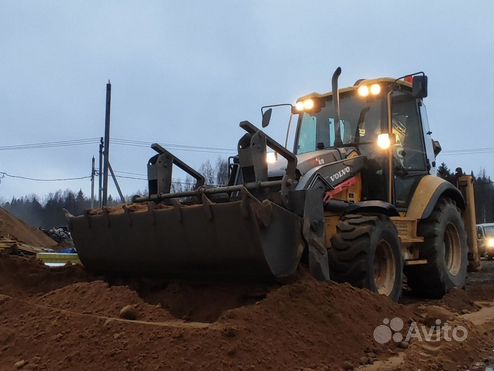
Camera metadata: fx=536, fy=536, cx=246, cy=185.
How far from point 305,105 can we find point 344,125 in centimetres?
85

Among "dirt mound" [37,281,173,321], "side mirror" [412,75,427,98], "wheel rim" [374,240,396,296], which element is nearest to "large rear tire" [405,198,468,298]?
"wheel rim" [374,240,396,296]

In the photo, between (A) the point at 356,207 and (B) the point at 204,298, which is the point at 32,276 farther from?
(A) the point at 356,207

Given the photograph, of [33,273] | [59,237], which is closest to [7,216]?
[59,237]

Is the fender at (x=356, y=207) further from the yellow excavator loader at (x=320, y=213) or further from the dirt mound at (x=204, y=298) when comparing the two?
the dirt mound at (x=204, y=298)

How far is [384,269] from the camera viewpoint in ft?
21.4

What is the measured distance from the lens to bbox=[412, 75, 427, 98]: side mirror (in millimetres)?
7062

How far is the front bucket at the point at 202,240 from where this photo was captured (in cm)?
507

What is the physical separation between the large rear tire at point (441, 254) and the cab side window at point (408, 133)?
29.4 inches

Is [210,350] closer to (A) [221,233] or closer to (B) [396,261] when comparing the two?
(A) [221,233]

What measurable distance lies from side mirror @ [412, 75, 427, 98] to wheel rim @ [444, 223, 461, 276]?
247 cm

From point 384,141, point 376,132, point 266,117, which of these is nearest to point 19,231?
point 266,117

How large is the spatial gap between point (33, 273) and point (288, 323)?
3908 mm

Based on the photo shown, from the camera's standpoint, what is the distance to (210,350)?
4.06 metres

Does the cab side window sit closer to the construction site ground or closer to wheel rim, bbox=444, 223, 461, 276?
wheel rim, bbox=444, 223, 461, 276
